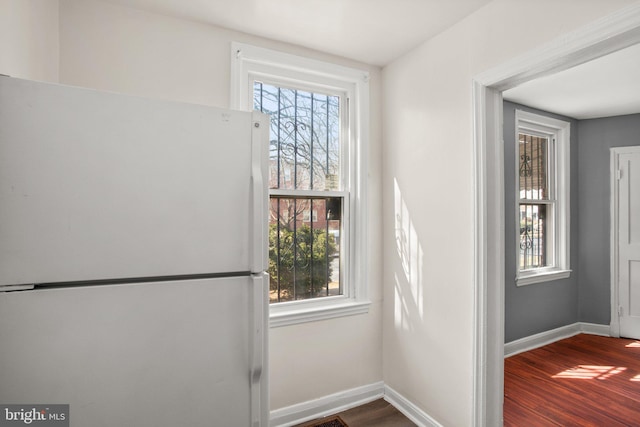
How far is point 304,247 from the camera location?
90.7 inches

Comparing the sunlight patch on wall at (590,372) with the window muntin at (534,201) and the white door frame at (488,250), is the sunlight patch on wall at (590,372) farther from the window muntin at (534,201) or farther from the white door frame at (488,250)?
the white door frame at (488,250)

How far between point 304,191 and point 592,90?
8.87 feet

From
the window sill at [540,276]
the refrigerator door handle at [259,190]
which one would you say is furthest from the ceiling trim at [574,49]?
the window sill at [540,276]

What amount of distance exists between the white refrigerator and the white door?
4169 mm

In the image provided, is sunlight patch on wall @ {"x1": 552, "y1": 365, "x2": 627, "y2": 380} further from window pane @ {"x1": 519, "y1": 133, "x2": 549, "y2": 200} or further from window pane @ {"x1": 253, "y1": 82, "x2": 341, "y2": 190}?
window pane @ {"x1": 253, "y1": 82, "x2": 341, "y2": 190}

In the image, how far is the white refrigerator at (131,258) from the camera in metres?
0.94

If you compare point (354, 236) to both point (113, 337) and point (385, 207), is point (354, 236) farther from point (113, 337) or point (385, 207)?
point (113, 337)

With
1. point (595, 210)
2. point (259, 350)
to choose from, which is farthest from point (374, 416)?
point (595, 210)

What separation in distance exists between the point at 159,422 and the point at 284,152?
63.1 inches

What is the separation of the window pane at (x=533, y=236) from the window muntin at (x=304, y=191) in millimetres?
2197

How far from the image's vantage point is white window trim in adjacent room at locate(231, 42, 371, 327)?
2068 mm

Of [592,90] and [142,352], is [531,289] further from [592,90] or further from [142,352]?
[142,352]

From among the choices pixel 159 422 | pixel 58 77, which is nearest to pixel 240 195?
pixel 159 422
